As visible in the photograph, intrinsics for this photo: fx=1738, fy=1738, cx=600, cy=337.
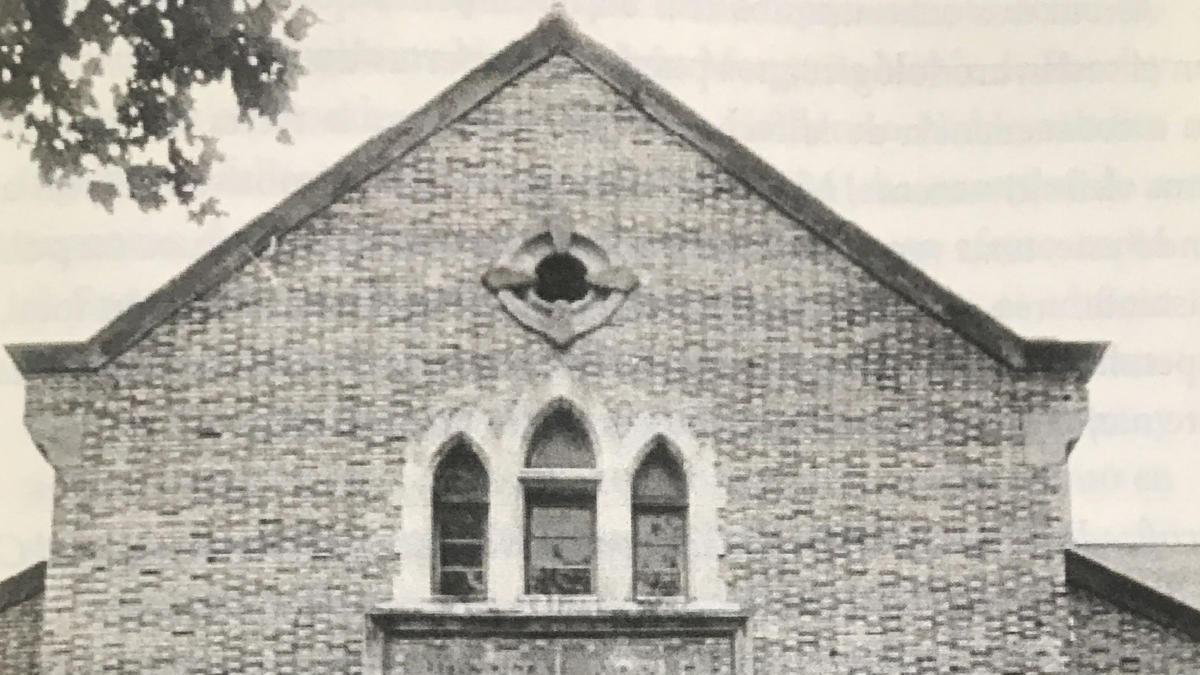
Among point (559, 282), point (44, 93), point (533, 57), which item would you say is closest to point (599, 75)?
point (533, 57)

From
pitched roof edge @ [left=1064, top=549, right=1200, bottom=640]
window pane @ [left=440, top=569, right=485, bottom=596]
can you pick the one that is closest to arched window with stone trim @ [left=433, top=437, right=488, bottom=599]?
window pane @ [left=440, top=569, right=485, bottom=596]

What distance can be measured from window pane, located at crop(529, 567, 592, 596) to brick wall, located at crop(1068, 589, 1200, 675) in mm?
4067

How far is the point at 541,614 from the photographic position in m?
14.0

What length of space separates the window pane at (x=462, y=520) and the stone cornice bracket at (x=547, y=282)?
1555 mm

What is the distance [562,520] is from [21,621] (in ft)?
15.9

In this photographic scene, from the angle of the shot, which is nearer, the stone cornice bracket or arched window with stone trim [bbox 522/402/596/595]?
arched window with stone trim [bbox 522/402/596/595]

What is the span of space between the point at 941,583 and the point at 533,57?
5.75 metres

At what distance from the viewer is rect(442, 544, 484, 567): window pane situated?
14.3 meters

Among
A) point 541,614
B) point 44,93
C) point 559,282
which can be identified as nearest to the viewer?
point 44,93

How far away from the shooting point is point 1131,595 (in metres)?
14.5

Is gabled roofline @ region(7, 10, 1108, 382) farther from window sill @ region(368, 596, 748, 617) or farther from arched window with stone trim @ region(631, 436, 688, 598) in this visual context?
window sill @ region(368, 596, 748, 617)

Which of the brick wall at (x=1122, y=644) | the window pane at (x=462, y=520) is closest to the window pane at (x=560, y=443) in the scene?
the window pane at (x=462, y=520)

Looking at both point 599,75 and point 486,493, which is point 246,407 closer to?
point 486,493

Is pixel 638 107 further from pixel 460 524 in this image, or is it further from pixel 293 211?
pixel 460 524
